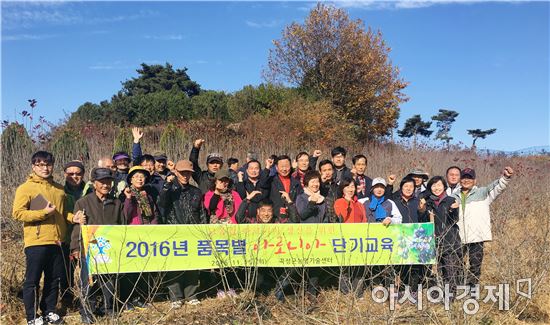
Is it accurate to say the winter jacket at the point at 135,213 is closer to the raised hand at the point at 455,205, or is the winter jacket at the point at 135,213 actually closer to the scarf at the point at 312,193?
the scarf at the point at 312,193

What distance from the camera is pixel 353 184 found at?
5.27 meters

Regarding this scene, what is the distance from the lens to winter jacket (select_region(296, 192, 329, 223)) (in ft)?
17.1

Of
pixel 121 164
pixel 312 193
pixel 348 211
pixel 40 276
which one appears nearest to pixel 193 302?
pixel 40 276

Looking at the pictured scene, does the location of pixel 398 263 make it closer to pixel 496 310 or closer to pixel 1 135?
pixel 496 310

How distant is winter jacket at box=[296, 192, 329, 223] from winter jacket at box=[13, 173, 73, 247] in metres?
2.72

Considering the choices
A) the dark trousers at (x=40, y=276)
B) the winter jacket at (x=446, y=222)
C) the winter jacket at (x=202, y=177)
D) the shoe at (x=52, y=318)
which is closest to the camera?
the dark trousers at (x=40, y=276)

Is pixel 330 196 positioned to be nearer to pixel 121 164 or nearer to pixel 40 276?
pixel 121 164

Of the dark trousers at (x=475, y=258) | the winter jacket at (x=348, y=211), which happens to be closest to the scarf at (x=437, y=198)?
the dark trousers at (x=475, y=258)

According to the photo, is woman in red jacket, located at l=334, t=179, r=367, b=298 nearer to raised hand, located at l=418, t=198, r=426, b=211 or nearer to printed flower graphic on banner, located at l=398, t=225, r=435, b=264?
printed flower graphic on banner, located at l=398, t=225, r=435, b=264

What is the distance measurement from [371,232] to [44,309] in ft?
12.6

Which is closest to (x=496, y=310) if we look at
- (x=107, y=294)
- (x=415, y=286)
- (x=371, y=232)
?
(x=415, y=286)

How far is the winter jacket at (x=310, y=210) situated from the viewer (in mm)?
5227

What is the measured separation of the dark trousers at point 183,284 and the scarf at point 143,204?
769mm

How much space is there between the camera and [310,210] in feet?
17.1
